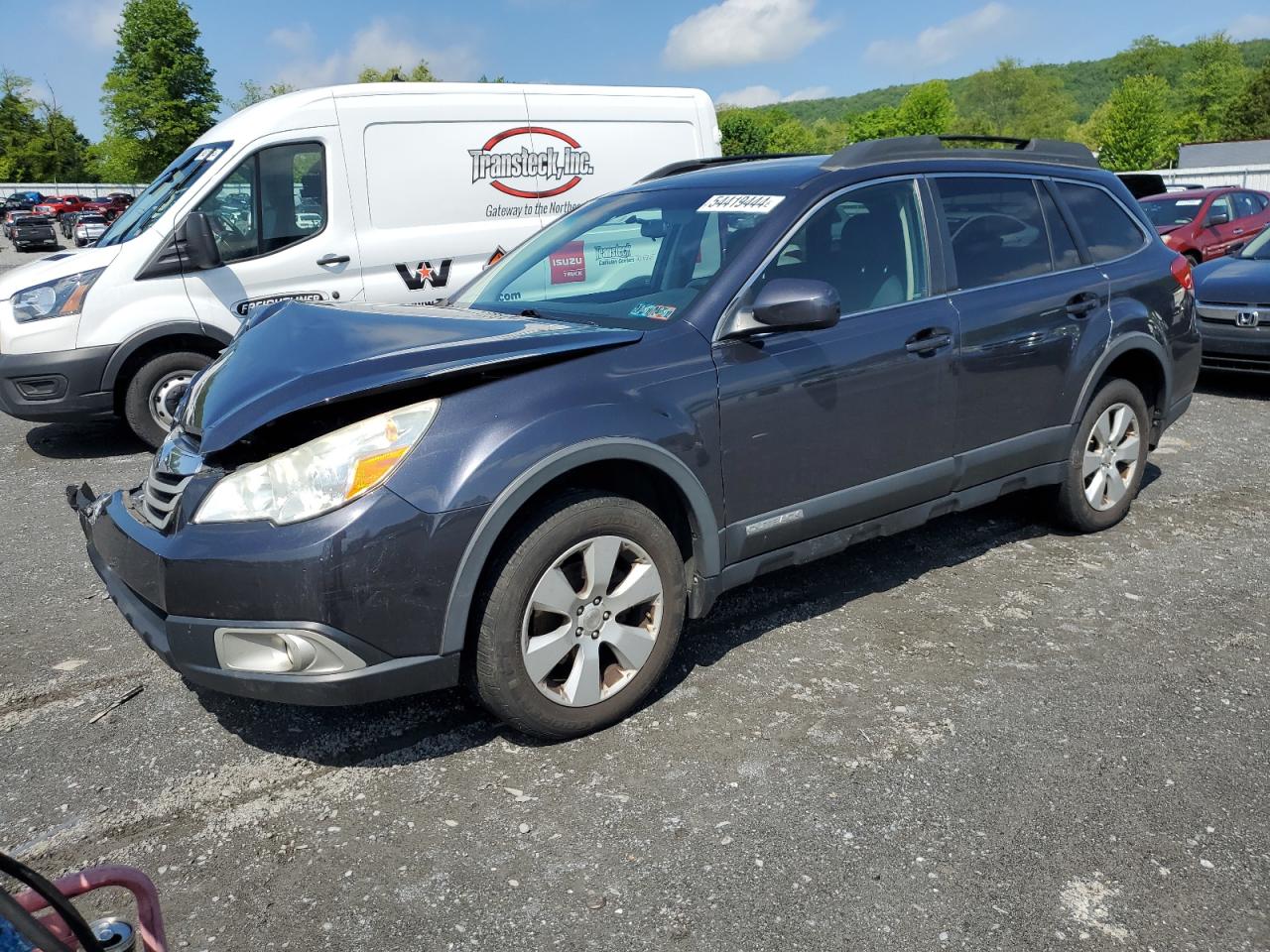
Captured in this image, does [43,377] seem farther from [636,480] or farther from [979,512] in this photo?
[979,512]

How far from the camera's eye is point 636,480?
3.33 meters

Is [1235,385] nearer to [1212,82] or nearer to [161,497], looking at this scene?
[161,497]

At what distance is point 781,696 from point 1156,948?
1.39 m

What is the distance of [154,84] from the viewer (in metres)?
61.6

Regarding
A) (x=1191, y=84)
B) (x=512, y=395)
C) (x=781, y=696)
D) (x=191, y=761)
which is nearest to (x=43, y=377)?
(x=191, y=761)

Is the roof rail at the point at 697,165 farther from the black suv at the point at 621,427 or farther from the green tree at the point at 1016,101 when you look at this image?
the green tree at the point at 1016,101

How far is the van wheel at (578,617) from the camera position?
2932 millimetres

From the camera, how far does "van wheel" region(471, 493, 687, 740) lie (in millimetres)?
2932

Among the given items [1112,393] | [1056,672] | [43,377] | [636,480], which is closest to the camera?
[636,480]

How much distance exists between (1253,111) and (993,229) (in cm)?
9739

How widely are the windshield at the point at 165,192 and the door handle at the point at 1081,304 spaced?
5.58m

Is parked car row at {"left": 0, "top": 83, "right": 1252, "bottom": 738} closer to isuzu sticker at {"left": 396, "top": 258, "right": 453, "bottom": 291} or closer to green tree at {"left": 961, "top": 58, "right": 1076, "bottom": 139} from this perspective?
isuzu sticker at {"left": 396, "top": 258, "right": 453, "bottom": 291}

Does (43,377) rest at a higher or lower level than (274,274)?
lower

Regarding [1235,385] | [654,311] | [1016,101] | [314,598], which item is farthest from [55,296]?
[1016,101]
